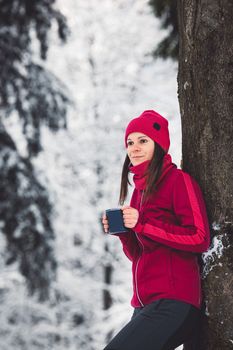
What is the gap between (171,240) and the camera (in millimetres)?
1975

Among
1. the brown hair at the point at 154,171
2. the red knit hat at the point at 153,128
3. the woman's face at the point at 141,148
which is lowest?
the brown hair at the point at 154,171

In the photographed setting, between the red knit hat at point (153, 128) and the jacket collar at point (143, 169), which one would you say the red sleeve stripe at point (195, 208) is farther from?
the red knit hat at point (153, 128)

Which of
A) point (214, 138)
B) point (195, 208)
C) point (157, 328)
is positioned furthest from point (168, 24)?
point (157, 328)

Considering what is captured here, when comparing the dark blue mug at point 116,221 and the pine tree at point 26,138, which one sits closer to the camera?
the dark blue mug at point 116,221

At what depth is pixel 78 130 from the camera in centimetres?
1134

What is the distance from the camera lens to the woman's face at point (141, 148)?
231 cm

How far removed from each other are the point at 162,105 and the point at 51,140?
9.49ft

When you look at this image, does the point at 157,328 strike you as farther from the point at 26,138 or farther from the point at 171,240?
the point at 26,138

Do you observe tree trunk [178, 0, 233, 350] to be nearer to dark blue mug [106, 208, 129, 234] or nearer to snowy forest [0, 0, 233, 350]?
dark blue mug [106, 208, 129, 234]

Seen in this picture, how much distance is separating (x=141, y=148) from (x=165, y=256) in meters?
0.57

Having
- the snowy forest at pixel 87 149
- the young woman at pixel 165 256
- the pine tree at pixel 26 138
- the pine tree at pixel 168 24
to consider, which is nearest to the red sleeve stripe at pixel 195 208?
the young woman at pixel 165 256

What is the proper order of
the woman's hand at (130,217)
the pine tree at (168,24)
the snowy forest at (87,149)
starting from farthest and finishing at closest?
the snowy forest at (87,149) → the pine tree at (168,24) → the woman's hand at (130,217)

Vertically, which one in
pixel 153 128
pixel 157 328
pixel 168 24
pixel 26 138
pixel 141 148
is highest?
pixel 168 24

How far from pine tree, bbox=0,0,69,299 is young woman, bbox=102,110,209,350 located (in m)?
3.74
